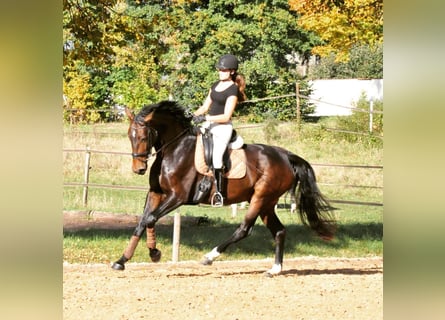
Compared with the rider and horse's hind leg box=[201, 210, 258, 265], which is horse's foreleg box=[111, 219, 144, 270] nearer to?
horse's hind leg box=[201, 210, 258, 265]

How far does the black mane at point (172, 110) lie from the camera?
6.43 meters

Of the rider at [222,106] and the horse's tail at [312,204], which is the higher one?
the rider at [222,106]

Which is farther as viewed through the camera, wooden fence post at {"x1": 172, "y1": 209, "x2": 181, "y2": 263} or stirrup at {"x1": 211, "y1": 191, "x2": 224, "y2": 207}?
wooden fence post at {"x1": 172, "y1": 209, "x2": 181, "y2": 263}

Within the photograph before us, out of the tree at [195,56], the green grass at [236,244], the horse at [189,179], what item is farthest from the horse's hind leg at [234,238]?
the tree at [195,56]

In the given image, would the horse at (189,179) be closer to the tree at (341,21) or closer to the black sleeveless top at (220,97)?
the black sleeveless top at (220,97)

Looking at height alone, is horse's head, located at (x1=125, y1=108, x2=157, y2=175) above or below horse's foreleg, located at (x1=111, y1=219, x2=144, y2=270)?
above

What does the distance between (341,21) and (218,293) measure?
15.0 feet

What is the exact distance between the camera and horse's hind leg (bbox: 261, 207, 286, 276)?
22.4 ft

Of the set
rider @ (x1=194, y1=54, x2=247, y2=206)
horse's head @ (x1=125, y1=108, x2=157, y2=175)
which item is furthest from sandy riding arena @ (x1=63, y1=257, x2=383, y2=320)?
horse's head @ (x1=125, y1=108, x2=157, y2=175)

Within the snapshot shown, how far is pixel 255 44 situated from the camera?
34.0 feet

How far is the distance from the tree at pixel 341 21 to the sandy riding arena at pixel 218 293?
10.5ft
